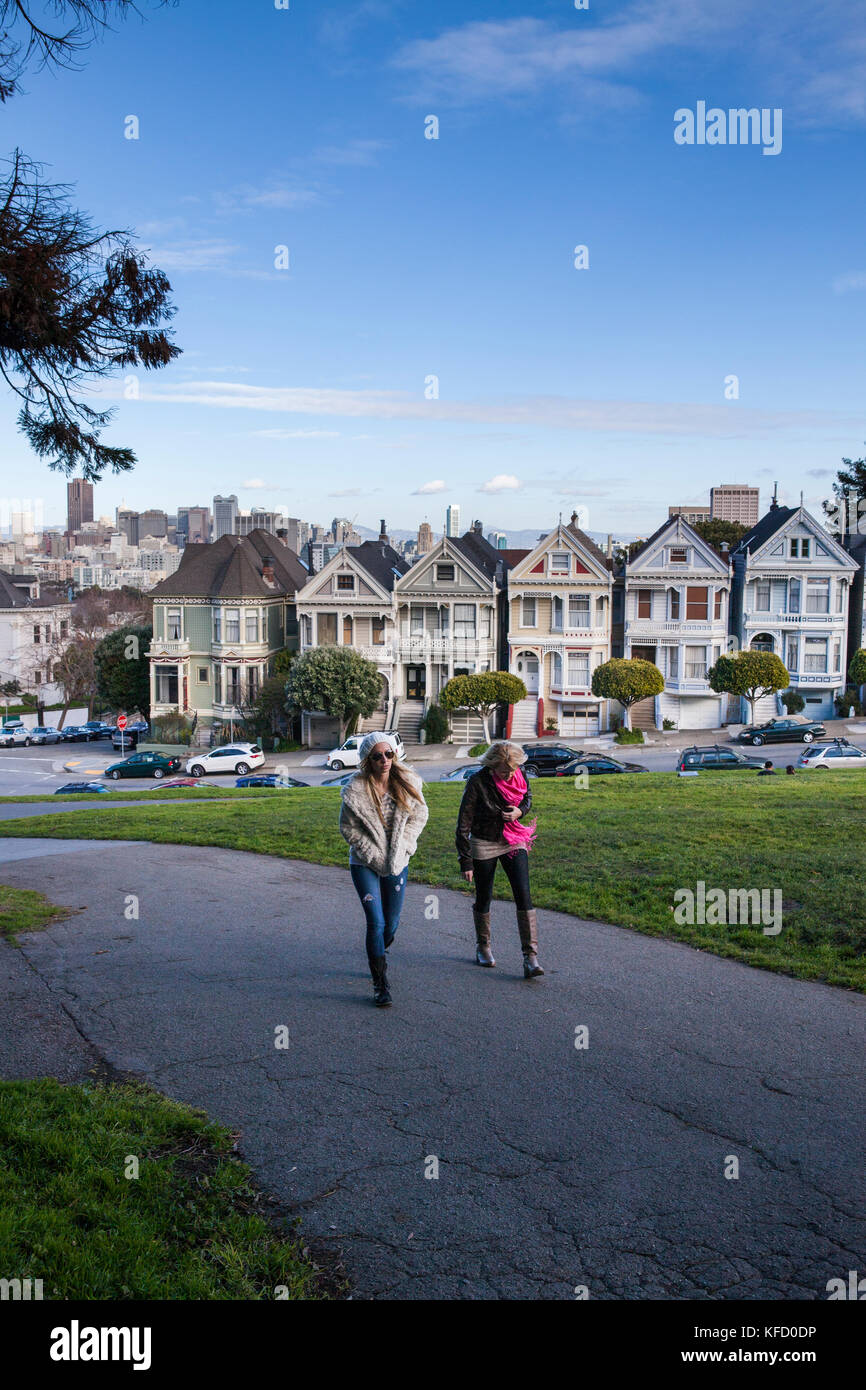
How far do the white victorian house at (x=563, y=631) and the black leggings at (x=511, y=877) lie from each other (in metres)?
47.7

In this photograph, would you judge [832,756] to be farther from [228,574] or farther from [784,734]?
[228,574]

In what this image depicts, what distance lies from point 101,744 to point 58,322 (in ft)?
198

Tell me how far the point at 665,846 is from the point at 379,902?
6.70m

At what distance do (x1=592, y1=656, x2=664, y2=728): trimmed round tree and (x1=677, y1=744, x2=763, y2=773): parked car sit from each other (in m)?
14.5

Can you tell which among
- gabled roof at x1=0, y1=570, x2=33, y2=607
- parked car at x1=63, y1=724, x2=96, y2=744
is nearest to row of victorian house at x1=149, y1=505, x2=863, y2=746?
parked car at x1=63, y1=724, x2=96, y2=744

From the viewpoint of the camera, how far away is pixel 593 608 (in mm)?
57438

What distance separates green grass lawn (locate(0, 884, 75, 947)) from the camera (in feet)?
35.4

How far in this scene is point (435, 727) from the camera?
5544 cm

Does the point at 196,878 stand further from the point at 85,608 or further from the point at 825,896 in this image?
the point at 85,608

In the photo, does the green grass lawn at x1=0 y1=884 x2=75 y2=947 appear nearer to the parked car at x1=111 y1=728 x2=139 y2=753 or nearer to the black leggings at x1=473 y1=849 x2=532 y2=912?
the black leggings at x1=473 y1=849 x2=532 y2=912

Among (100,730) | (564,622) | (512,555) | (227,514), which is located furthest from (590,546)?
(227,514)

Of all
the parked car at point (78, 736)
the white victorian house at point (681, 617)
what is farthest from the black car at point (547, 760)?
the parked car at point (78, 736)

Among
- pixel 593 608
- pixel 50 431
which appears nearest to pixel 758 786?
pixel 50 431
